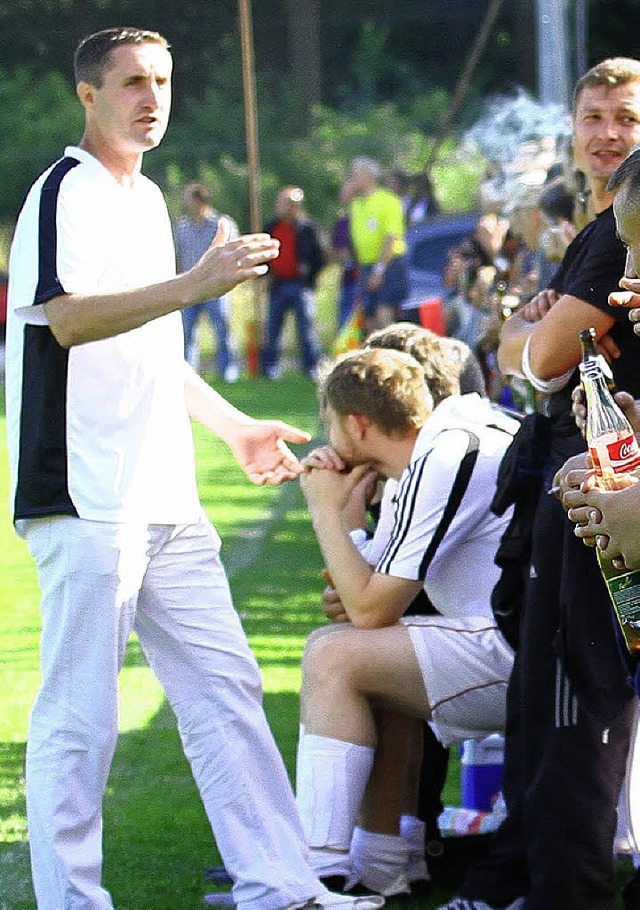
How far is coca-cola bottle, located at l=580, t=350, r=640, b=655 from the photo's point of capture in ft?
10.5

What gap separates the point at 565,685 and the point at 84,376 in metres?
1.34

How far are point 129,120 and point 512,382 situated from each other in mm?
2067

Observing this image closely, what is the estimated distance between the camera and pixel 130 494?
13.4 feet

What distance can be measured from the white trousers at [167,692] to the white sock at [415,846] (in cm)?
43

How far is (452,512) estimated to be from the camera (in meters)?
4.40

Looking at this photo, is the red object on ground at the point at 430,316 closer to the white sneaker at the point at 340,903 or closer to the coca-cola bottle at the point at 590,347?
the white sneaker at the point at 340,903

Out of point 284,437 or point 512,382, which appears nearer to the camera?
point 284,437

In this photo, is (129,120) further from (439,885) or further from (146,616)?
(439,885)

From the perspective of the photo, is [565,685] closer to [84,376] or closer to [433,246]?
[84,376]

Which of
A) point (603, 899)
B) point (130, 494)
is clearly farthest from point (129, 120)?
point (603, 899)

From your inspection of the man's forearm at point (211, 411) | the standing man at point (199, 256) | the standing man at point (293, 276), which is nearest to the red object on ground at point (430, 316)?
A: the man's forearm at point (211, 411)

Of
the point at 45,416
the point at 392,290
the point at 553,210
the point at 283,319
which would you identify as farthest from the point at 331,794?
the point at 283,319

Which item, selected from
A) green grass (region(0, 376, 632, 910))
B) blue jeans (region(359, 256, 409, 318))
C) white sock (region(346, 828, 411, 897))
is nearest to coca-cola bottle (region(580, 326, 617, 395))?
white sock (region(346, 828, 411, 897))

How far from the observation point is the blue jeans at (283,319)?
22172 millimetres
